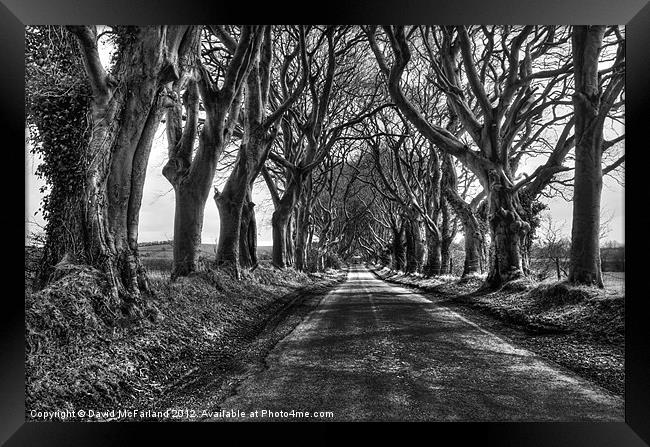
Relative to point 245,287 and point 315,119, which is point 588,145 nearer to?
point 245,287

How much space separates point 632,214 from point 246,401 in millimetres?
3966

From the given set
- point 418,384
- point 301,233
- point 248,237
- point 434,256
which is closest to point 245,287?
point 248,237

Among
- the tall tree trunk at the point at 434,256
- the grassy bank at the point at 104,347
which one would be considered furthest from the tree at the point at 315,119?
the grassy bank at the point at 104,347

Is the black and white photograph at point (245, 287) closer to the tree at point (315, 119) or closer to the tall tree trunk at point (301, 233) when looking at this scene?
the tree at point (315, 119)

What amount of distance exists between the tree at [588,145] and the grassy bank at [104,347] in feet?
19.6

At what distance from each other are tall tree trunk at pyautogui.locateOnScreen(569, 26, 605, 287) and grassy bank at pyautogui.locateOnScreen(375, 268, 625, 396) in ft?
1.81

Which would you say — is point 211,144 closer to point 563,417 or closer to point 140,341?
point 140,341

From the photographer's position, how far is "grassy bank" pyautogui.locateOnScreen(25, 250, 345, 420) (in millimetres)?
3219

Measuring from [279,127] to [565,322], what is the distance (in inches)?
358

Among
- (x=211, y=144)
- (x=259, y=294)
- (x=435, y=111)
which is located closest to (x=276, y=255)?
(x=259, y=294)

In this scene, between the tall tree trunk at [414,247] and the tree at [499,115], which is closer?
the tree at [499,115]

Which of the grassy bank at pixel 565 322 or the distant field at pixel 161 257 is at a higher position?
the distant field at pixel 161 257

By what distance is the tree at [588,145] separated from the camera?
704cm

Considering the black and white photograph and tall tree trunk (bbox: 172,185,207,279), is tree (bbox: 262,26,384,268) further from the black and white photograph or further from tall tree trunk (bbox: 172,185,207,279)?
tall tree trunk (bbox: 172,185,207,279)
